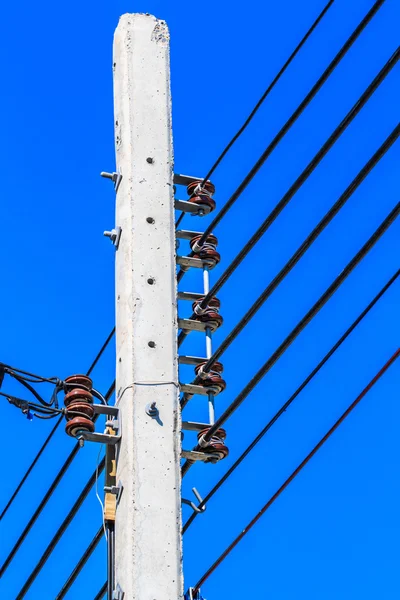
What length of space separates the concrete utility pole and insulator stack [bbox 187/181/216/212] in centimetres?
72

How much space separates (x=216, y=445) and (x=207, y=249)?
1.43 m

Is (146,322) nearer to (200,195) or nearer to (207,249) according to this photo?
(207,249)

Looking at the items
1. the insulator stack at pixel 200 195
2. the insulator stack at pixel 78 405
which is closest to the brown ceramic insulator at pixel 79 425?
the insulator stack at pixel 78 405

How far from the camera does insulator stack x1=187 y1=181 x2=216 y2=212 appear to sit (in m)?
9.62

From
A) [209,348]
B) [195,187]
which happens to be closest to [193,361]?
[209,348]

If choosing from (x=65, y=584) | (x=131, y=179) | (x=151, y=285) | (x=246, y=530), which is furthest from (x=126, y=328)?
(x=65, y=584)

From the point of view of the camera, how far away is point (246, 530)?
877 cm

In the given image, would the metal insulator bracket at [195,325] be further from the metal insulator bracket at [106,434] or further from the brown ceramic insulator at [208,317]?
the metal insulator bracket at [106,434]

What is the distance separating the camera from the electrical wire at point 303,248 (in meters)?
8.27

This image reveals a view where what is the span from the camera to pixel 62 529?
9.92 m

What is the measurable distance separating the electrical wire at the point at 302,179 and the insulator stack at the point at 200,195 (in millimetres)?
410

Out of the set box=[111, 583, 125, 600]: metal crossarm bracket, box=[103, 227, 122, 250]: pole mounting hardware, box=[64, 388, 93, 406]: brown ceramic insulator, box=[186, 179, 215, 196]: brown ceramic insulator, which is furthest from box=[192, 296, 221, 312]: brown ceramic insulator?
box=[111, 583, 125, 600]: metal crossarm bracket

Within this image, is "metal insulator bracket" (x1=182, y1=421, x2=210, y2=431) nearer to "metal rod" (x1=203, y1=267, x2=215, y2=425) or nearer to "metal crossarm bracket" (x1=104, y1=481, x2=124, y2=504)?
"metal rod" (x1=203, y1=267, x2=215, y2=425)

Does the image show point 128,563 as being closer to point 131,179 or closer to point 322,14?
point 131,179
